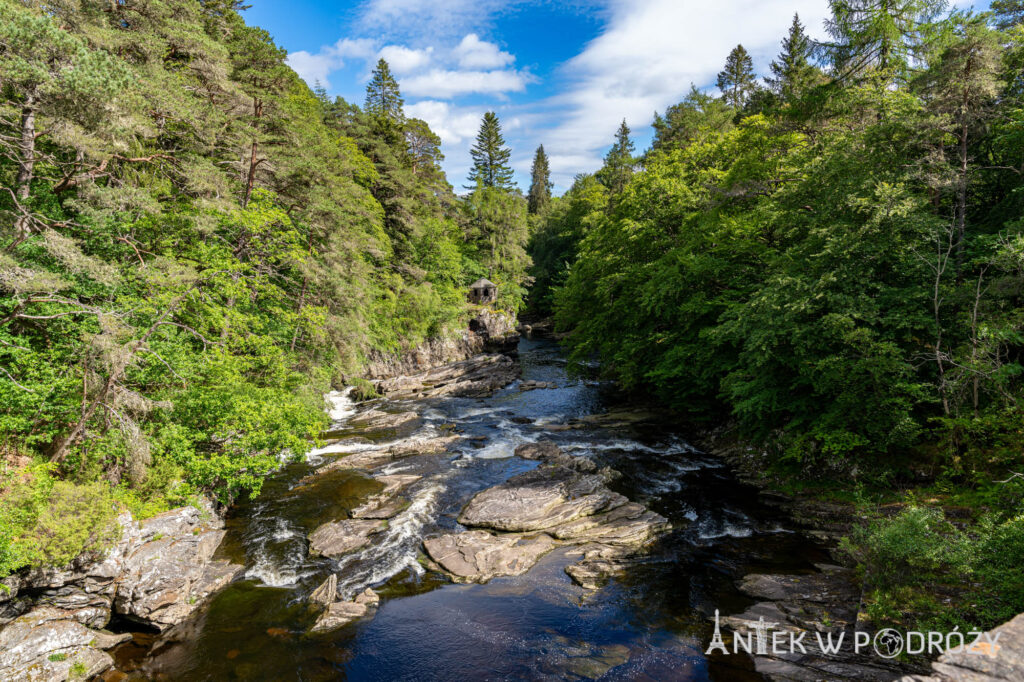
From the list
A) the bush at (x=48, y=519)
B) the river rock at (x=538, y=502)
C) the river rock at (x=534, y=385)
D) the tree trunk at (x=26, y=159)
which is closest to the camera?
the bush at (x=48, y=519)

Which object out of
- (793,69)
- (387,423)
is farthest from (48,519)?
(793,69)

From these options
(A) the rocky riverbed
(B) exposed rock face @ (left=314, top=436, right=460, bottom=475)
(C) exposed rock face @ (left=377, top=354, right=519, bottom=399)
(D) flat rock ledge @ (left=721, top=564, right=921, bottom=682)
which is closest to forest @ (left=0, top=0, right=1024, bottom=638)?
(D) flat rock ledge @ (left=721, top=564, right=921, bottom=682)

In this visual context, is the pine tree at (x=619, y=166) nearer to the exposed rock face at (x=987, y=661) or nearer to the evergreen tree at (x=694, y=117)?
the evergreen tree at (x=694, y=117)

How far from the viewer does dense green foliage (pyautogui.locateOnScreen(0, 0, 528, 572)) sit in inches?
369

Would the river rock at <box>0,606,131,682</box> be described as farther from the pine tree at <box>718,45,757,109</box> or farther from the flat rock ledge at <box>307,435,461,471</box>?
the pine tree at <box>718,45,757,109</box>

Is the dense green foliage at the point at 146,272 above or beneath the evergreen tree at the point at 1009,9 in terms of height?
beneath

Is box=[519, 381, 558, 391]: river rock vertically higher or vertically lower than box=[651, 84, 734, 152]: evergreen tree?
lower

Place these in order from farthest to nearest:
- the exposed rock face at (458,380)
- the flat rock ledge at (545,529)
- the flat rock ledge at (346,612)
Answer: the exposed rock face at (458,380), the flat rock ledge at (545,529), the flat rock ledge at (346,612)

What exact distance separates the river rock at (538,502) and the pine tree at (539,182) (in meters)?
83.3

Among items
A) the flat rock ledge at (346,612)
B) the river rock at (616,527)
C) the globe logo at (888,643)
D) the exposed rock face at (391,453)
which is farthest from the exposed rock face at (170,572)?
the globe logo at (888,643)

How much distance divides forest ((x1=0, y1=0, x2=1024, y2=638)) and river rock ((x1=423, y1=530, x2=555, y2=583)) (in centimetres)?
585

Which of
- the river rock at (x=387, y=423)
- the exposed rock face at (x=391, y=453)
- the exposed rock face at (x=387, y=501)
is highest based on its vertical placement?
the river rock at (x=387, y=423)

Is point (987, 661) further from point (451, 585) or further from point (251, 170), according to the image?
point (251, 170)

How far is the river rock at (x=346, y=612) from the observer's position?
9.67m
